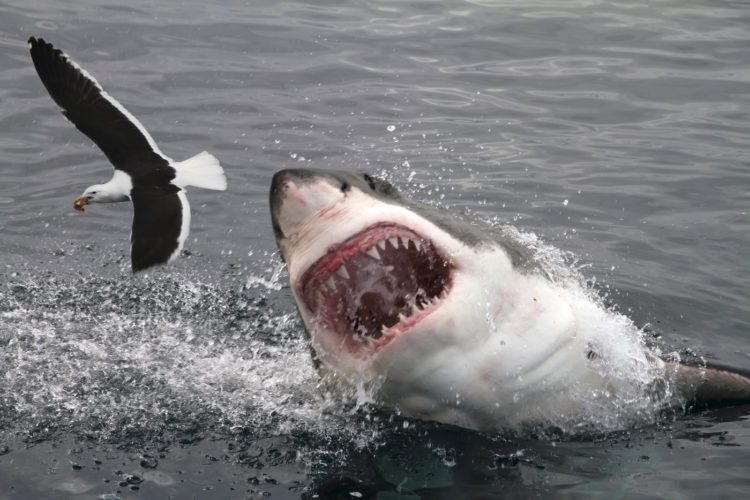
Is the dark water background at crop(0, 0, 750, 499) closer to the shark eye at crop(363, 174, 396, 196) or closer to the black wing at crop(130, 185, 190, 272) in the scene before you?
the black wing at crop(130, 185, 190, 272)

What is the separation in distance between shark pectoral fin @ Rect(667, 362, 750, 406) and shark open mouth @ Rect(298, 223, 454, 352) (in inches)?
52.8

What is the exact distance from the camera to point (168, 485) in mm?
4023

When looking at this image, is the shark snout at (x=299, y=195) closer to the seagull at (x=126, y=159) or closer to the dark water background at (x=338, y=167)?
the dark water background at (x=338, y=167)

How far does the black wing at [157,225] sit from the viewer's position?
4684 mm

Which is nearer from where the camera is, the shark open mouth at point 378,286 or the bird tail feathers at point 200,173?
the shark open mouth at point 378,286


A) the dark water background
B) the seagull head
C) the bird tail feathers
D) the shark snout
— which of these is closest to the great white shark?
the shark snout

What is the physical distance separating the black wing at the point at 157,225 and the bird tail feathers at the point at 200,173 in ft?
0.23

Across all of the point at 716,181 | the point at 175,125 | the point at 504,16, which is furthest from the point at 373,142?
the point at 504,16

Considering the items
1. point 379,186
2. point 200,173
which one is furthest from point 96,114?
point 379,186

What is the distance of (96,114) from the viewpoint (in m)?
5.02

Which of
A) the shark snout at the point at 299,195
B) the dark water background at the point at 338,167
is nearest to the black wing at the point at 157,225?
the dark water background at the point at 338,167

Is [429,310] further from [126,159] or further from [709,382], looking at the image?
[126,159]

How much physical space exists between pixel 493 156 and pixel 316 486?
15.9ft

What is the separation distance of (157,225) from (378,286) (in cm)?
143
